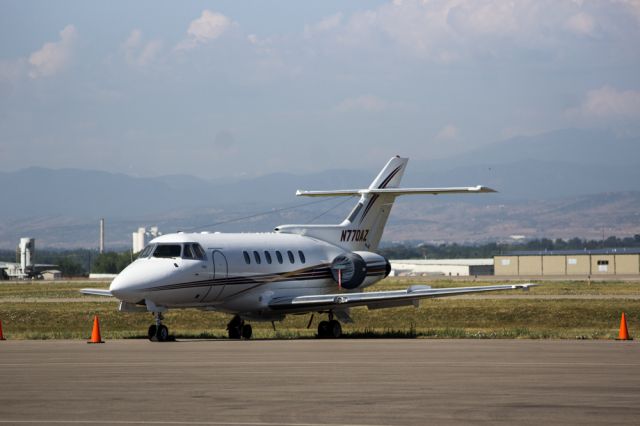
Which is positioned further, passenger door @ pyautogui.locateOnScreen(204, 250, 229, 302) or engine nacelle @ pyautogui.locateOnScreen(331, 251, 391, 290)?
engine nacelle @ pyautogui.locateOnScreen(331, 251, 391, 290)

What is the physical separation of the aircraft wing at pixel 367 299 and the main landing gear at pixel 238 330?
107 centimetres

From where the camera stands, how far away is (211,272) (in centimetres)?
3719

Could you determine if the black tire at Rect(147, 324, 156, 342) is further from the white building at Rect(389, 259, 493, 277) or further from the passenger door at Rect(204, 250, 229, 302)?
the white building at Rect(389, 259, 493, 277)

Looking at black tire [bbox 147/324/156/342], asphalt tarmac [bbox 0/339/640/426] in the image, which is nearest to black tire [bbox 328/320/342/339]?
black tire [bbox 147/324/156/342]

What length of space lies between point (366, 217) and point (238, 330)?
24.0ft

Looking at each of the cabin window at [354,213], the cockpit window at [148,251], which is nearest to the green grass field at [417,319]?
the cabin window at [354,213]

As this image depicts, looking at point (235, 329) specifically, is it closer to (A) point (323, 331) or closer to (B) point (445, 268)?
(A) point (323, 331)

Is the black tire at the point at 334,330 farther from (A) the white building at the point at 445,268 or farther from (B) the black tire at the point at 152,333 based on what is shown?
(A) the white building at the point at 445,268

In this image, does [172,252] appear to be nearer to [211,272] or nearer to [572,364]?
[211,272]

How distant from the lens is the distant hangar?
132750 mm

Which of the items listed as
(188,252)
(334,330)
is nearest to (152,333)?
(188,252)

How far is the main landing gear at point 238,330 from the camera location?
38.7 metres

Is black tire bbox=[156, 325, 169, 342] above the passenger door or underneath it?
A: underneath

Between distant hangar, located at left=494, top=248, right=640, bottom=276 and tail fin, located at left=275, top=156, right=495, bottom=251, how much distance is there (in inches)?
3550
